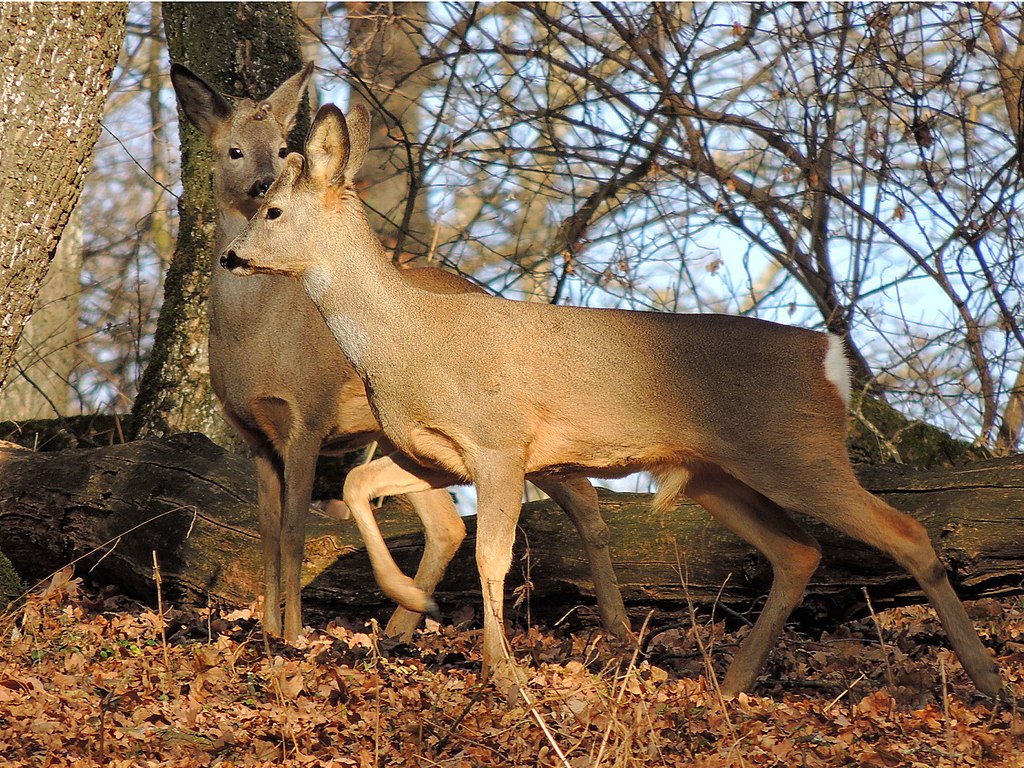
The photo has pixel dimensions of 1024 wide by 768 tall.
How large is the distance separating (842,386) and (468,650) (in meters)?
2.56

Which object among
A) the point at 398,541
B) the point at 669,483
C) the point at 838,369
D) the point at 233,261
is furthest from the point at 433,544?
the point at 838,369

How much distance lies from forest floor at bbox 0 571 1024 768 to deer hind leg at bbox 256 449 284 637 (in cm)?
29

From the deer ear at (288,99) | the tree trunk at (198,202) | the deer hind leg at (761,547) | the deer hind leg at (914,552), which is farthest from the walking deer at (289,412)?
the tree trunk at (198,202)

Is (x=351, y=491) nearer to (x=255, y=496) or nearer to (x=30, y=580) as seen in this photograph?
(x=255, y=496)

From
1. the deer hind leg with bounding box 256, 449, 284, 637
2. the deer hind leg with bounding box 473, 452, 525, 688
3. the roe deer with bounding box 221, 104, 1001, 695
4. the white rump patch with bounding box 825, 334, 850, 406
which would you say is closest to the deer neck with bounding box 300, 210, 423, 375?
the roe deer with bounding box 221, 104, 1001, 695

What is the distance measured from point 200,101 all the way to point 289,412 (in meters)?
2.29

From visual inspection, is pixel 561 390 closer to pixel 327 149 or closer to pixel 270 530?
pixel 327 149

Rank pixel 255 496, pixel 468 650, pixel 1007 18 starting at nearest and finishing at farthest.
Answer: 1. pixel 468 650
2. pixel 255 496
3. pixel 1007 18

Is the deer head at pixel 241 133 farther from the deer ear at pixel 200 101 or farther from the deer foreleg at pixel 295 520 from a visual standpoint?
the deer foreleg at pixel 295 520

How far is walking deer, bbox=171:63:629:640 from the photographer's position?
725 cm

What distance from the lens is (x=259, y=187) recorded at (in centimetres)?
768

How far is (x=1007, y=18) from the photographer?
32.8ft

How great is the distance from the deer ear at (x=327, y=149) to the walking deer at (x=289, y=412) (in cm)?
138

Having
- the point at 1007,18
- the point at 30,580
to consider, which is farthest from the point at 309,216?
the point at 1007,18
